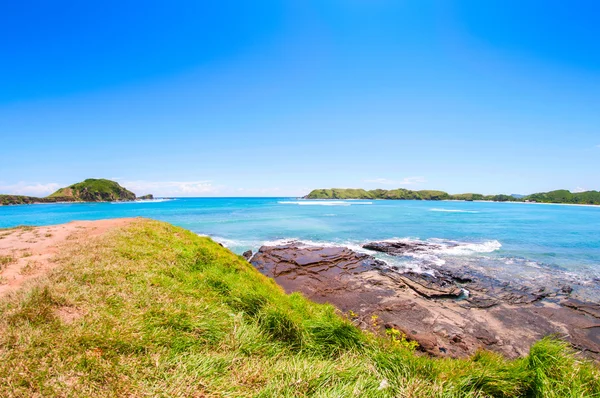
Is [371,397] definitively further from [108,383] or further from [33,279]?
[33,279]

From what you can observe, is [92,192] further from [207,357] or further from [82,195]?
[207,357]

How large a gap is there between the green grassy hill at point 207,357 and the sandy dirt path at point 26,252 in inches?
46.6

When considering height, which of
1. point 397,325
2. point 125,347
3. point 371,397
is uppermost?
point 125,347

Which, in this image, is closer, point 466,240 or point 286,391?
point 286,391

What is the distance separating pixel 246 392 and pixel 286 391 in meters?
0.57

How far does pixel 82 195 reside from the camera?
168 meters

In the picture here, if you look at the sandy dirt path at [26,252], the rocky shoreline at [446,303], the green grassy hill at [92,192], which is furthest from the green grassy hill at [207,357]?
the green grassy hill at [92,192]

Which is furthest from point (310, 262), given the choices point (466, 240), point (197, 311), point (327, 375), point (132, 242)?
point (466, 240)

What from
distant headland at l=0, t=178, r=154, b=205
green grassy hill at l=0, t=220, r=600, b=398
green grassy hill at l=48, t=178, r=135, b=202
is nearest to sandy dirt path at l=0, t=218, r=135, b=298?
green grassy hill at l=0, t=220, r=600, b=398

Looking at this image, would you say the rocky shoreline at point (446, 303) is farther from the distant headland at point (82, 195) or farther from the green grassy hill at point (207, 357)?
the distant headland at point (82, 195)

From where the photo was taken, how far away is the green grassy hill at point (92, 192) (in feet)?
550

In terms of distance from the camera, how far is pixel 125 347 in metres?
→ 4.25

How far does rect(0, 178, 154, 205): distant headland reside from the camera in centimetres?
15300

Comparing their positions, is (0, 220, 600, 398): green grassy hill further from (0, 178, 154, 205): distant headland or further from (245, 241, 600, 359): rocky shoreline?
(0, 178, 154, 205): distant headland
